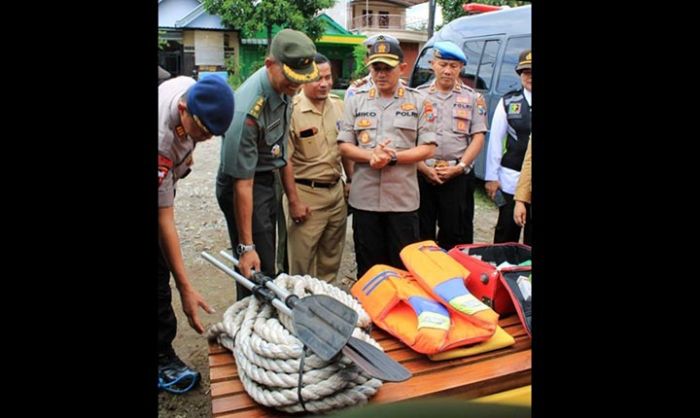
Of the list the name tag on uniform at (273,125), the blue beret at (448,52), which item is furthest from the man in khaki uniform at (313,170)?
the blue beret at (448,52)

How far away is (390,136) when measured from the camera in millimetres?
3396

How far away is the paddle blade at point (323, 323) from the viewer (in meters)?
1.73

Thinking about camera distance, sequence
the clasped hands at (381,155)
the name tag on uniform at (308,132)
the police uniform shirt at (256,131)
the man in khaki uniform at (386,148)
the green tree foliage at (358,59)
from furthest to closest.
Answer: the green tree foliage at (358,59) < the name tag on uniform at (308,132) < the man in khaki uniform at (386,148) < the clasped hands at (381,155) < the police uniform shirt at (256,131)

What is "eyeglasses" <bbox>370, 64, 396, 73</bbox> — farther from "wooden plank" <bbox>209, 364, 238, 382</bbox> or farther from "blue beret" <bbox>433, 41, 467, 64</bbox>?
"wooden plank" <bbox>209, 364, 238, 382</bbox>

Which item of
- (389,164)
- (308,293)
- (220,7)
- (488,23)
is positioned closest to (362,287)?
(308,293)

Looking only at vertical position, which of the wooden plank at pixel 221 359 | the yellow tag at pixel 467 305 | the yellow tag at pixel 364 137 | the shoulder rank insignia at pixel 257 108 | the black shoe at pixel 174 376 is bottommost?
the black shoe at pixel 174 376

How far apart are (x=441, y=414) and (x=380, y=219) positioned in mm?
2330

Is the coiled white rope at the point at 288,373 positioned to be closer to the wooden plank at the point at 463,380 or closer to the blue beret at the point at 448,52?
the wooden plank at the point at 463,380

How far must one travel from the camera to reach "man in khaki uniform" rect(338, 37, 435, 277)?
11.1 ft

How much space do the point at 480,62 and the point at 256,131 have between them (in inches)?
200

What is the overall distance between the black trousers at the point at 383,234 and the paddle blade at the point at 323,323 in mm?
1528

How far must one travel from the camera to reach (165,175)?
212 cm

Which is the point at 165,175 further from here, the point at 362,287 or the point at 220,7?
the point at 220,7

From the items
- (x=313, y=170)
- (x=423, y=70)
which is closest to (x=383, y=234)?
(x=313, y=170)
